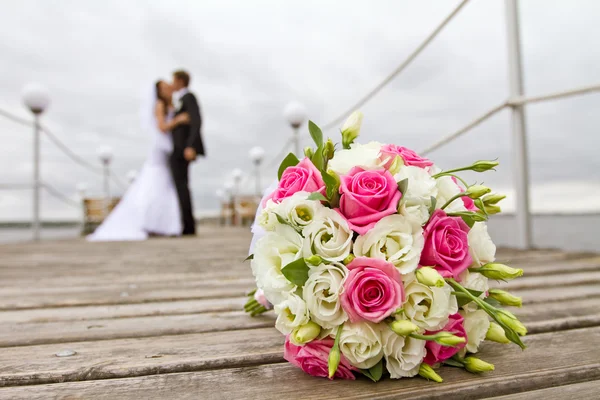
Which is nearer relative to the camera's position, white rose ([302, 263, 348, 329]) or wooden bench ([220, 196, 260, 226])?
white rose ([302, 263, 348, 329])

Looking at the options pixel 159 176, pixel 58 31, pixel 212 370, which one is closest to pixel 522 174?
pixel 212 370

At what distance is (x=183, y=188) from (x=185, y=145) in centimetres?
51

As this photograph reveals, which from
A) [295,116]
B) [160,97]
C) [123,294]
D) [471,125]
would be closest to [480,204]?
[123,294]

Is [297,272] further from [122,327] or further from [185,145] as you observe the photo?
[185,145]

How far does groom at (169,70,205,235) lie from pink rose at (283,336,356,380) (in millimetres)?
4347

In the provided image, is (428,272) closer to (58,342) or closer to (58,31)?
(58,342)

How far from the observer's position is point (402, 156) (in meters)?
0.70

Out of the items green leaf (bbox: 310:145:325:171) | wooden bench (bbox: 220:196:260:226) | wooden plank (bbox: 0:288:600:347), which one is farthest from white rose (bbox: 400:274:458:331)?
wooden bench (bbox: 220:196:260:226)

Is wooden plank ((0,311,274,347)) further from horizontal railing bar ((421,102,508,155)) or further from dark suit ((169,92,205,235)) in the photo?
dark suit ((169,92,205,235))

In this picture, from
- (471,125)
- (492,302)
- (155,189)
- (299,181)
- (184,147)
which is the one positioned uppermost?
(184,147)

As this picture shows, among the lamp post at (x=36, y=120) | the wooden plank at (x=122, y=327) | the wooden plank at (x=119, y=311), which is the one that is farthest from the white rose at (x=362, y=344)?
the lamp post at (x=36, y=120)

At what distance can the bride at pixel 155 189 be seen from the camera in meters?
4.68

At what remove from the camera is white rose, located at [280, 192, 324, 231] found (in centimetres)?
63

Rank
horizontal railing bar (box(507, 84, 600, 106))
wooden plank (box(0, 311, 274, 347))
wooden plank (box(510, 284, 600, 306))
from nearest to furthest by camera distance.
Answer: wooden plank (box(0, 311, 274, 347)) < wooden plank (box(510, 284, 600, 306)) < horizontal railing bar (box(507, 84, 600, 106))
